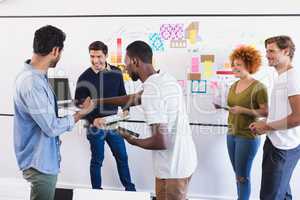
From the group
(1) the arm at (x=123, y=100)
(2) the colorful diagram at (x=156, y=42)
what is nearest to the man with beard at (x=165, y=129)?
(2) the colorful diagram at (x=156, y=42)

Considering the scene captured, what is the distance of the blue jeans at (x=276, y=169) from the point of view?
7.22 feet

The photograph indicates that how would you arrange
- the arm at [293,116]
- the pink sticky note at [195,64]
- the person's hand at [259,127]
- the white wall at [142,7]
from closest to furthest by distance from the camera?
1. the arm at [293,116]
2. the person's hand at [259,127]
3. the white wall at [142,7]
4. the pink sticky note at [195,64]

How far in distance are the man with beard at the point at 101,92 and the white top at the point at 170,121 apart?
0.78 metres

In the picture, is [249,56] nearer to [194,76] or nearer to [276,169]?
[194,76]

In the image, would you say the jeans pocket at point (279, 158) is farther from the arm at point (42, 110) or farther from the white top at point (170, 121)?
the arm at point (42, 110)

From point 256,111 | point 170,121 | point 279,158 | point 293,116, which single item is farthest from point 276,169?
point 170,121

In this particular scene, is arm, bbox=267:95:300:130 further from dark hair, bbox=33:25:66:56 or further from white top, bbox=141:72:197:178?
dark hair, bbox=33:25:66:56

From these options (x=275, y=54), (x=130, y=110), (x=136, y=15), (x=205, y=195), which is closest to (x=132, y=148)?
(x=130, y=110)

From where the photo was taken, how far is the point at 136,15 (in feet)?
8.93

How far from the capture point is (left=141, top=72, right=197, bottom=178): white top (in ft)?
6.24

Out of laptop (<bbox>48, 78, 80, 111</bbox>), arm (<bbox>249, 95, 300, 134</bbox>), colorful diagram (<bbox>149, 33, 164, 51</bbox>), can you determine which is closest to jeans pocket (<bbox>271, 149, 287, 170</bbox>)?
arm (<bbox>249, 95, 300, 134</bbox>)

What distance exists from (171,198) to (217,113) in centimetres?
92

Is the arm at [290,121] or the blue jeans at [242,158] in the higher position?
the arm at [290,121]

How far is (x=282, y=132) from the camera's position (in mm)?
2246
